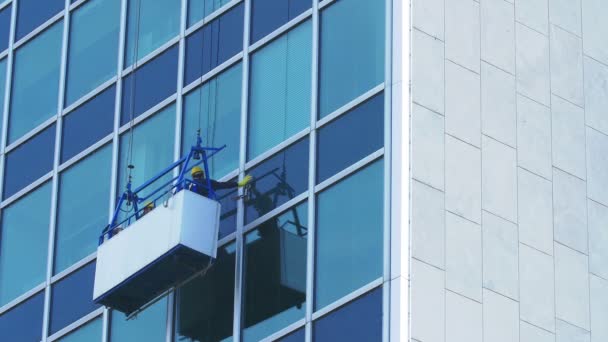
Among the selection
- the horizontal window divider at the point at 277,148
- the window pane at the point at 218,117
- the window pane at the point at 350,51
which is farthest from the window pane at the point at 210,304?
the window pane at the point at 350,51

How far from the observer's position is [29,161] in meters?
37.8

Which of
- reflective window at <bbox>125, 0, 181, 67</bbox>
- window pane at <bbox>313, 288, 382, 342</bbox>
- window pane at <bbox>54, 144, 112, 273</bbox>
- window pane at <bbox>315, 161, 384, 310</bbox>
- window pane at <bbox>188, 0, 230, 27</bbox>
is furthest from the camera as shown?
reflective window at <bbox>125, 0, 181, 67</bbox>

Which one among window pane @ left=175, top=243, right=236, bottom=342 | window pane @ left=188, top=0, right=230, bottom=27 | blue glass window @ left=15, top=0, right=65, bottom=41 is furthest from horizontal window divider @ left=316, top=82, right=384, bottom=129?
blue glass window @ left=15, top=0, right=65, bottom=41

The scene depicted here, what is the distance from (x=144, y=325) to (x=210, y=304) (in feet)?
5.71

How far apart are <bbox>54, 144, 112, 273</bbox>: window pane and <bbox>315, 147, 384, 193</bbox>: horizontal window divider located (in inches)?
219

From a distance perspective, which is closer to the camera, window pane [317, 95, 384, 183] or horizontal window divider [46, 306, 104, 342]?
window pane [317, 95, 384, 183]

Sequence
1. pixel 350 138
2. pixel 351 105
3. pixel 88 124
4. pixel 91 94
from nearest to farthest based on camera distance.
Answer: pixel 350 138 → pixel 351 105 → pixel 88 124 → pixel 91 94

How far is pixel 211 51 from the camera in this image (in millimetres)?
34312

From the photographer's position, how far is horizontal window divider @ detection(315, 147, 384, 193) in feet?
99.6

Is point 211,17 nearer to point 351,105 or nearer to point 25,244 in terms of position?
point 351,105

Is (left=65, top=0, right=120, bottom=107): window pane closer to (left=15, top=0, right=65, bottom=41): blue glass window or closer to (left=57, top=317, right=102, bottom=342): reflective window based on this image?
(left=15, top=0, right=65, bottom=41): blue glass window

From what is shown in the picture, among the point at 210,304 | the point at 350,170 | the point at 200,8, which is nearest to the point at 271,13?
the point at 200,8

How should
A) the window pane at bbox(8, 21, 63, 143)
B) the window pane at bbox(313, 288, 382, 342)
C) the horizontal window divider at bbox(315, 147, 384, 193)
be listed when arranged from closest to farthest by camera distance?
the window pane at bbox(313, 288, 382, 342) → the horizontal window divider at bbox(315, 147, 384, 193) → the window pane at bbox(8, 21, 63, 143)

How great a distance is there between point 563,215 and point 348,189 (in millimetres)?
4002
